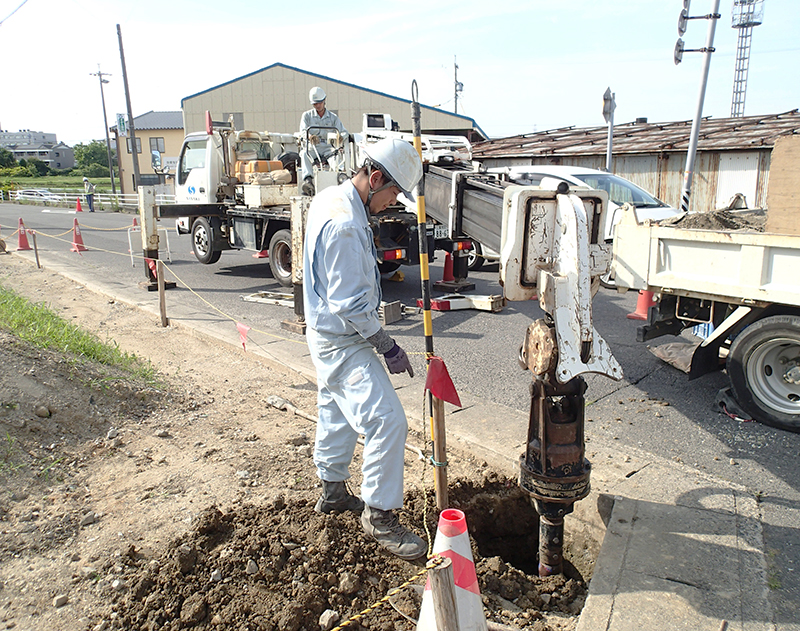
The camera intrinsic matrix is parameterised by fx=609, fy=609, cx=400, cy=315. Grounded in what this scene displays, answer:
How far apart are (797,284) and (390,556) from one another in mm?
3453

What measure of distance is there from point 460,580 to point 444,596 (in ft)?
1.32

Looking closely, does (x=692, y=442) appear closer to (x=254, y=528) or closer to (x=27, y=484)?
(x=254, y=528)

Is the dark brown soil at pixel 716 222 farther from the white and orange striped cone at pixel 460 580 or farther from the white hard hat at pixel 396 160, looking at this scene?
the white and orange striped cone at pixel 460 580

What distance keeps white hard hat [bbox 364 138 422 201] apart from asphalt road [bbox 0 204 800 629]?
2290 mm

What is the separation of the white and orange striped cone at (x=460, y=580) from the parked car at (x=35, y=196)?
4067 centimetres

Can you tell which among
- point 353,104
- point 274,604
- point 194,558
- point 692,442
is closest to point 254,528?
point 194,558

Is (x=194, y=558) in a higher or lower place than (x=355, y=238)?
lower

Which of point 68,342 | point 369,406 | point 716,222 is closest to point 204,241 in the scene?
point 68,342

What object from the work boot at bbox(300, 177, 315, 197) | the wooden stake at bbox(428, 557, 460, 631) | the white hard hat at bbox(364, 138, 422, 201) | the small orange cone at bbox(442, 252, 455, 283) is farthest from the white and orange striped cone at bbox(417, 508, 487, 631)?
the work boot at bbox(300, 177, 315, 197)

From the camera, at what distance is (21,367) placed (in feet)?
15.2

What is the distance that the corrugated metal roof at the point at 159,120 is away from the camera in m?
48.4

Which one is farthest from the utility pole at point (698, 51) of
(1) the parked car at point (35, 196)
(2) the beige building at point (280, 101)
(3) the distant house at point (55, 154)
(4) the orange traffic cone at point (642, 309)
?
(3) the distant house at point (55, 154)

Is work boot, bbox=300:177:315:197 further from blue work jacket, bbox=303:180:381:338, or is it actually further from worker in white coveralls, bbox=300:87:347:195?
blue work jacket, bbox=303:180:381:338

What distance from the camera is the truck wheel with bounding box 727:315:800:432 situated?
4.56 metres
